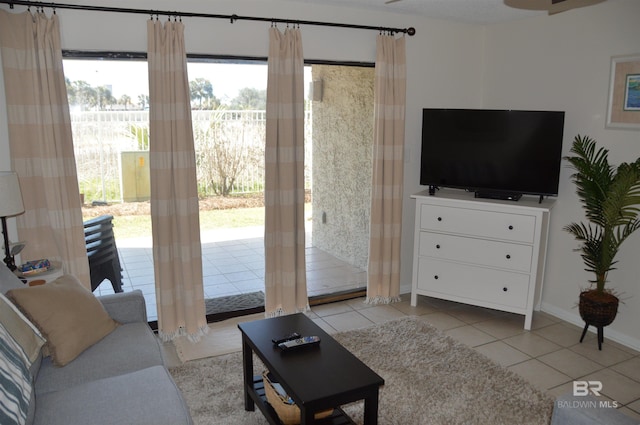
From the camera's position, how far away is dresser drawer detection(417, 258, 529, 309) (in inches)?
149

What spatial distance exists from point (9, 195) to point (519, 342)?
11.3 ft

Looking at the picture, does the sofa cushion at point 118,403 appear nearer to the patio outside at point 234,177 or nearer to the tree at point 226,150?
the patio outside at point 234,177

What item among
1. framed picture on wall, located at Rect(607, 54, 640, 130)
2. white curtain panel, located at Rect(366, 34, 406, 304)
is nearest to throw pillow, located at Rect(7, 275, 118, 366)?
white curtain panel, located at Rect(366, 34, 406, 304)

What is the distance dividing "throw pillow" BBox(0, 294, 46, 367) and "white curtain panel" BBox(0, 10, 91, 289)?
3.24 ft

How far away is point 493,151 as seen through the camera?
3.93 m

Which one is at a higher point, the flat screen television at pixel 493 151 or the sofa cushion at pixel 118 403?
the flat screen television at pixel 493 151

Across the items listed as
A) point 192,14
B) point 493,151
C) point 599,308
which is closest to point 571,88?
point 493,151

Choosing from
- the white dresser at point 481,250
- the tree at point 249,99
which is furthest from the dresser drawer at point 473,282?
the tree at point 249,99

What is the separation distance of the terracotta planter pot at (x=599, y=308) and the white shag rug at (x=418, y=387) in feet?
2.65

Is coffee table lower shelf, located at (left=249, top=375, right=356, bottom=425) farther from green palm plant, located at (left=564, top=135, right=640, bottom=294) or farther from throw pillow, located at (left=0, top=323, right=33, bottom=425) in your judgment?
green palm plant, located at (left=564, top=135, right=640, bottom=294)

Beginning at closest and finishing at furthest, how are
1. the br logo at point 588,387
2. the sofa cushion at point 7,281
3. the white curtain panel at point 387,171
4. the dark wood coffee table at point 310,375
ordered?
the dark wood coffee table at point 310,375 < the sofa cushion at point 7,281 < the br logo at point 588,387 < the white curtain panel at point 387,171

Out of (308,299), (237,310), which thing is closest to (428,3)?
(308,299)

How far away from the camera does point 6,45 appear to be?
2.84m

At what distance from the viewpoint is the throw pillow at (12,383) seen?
165cm
